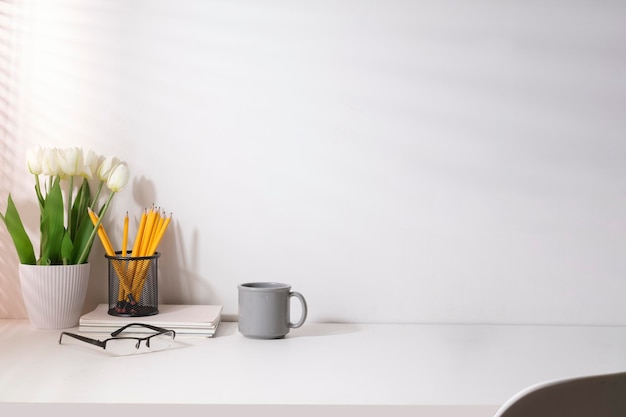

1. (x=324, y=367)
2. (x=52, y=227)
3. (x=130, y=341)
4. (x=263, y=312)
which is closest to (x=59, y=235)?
(x=52, y=227)

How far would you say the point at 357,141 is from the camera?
4.39 ft

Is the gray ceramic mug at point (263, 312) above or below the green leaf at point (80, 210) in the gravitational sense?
below

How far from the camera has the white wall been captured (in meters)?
1.32

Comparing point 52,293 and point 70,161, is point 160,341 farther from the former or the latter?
point 70,161

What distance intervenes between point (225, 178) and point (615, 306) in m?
0.82

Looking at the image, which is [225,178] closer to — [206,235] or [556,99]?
[206,235]

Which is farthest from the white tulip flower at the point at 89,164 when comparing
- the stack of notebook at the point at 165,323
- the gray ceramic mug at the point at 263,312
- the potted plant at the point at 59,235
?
the gray ceramic mug at the point at 263,312

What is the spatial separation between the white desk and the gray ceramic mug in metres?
0.02

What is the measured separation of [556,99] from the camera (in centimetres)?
136

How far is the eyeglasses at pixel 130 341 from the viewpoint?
42.2 inches

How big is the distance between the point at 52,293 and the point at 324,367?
1.73 feet

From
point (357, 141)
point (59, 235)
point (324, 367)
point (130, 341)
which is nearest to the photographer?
point (324, 367)

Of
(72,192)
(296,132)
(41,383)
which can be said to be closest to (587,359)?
(296,132)

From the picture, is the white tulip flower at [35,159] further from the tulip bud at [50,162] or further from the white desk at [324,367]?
the white desk at [324,367]
